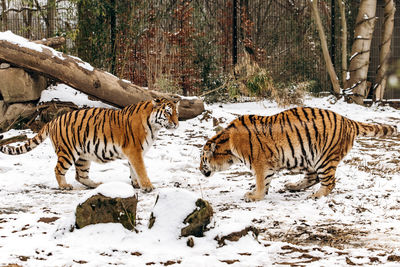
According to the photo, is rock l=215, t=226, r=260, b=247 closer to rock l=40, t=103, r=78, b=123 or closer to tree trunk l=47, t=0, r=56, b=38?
rock l=40, t=103, r=78, b=123

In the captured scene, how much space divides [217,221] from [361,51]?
945 cm

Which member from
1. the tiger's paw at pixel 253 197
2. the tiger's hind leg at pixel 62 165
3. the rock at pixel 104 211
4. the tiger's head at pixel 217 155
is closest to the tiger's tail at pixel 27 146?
the tiger's hind leg at pixel 62 165

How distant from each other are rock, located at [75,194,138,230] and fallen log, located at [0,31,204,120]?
15.5 ft

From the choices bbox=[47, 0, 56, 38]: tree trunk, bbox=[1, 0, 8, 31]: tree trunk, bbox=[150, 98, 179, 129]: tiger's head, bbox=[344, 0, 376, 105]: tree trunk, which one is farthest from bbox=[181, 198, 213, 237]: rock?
bbox=[1, 0, 8, 31]: tree trunk

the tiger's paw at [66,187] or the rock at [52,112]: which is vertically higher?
the rock at [52,112]

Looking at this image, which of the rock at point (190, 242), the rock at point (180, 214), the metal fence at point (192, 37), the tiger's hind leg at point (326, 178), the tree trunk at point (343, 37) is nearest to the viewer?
the rock at point (190, 242)

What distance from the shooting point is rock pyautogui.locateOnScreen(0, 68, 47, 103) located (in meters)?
8.14

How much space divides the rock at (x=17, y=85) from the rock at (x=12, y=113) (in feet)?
0.38

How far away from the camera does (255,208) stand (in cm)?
458

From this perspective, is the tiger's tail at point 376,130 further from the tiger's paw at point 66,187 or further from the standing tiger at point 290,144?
the tiger's paw at point 66,187

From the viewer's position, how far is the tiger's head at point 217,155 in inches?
198

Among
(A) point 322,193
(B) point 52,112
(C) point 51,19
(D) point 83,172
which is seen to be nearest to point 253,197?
(A) point 322,193

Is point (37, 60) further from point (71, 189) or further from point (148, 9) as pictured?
point (148, 9)

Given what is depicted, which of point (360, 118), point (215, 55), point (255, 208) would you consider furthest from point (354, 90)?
point (255, 208)
